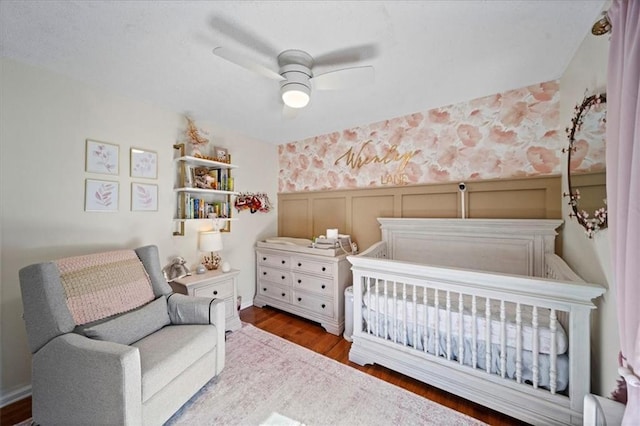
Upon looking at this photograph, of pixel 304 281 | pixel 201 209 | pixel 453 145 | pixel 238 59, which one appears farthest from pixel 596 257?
pixel 201 209

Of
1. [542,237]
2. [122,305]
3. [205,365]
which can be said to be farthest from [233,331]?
[542,237]

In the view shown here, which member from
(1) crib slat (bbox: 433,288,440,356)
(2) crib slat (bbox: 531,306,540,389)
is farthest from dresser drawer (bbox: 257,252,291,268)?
(2) crib slat (bbox: 531,306,540,389)

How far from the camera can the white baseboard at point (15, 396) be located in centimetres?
165

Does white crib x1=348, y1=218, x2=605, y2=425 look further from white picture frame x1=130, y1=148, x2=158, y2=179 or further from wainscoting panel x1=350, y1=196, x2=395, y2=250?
white picture frame x1=130, y1=148, x2=158, y2=179

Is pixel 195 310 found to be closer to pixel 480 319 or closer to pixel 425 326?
pixel 425 326

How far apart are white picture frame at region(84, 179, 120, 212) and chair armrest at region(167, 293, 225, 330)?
105cm

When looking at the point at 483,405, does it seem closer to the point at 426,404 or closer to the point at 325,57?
the point at 426,404

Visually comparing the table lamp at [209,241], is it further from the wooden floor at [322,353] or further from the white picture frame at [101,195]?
the wooden floor at [322,353]

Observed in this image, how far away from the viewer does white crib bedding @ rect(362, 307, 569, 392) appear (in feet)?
4.75

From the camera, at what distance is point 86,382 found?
1254 mm

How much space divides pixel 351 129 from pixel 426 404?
2.86m

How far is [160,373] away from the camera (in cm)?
138

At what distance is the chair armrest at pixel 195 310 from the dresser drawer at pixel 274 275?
1.25m

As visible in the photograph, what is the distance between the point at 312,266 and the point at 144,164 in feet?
6.71
